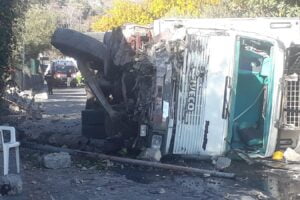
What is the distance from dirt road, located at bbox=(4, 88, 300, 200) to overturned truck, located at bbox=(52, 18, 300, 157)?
58 cm

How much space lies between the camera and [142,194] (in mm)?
6891

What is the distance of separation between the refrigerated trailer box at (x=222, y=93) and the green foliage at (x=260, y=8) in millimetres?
6460

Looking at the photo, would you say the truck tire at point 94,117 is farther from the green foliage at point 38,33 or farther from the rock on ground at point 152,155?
the green foliage at point 38,33

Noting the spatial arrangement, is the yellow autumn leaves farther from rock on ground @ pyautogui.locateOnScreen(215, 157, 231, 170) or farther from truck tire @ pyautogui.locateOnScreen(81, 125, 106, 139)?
rock on ground @ pyautogui.locateOnScreen(215, 157, 231, 170)

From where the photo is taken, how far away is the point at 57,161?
320 inches

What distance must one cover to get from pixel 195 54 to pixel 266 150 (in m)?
2.00

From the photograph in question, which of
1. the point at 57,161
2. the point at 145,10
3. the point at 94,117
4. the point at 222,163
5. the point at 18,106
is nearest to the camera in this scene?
the point at 57,161

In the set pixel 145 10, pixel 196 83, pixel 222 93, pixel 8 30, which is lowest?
pixel 222 93

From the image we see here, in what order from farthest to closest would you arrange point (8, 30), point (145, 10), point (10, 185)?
point (145, 10) → point (8, 30) → point (10, 185)

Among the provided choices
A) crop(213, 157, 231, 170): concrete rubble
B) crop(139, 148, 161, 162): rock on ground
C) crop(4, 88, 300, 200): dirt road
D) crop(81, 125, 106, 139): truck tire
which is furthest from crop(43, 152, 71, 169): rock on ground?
crop(213, 157, 231, 170): concrete rubble

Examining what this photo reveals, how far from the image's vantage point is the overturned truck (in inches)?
351

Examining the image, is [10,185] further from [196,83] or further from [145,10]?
[145,10]

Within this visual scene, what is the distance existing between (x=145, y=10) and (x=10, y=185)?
3595 cm

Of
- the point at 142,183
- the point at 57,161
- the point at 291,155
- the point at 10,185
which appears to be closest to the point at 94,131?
the point at 57,161
